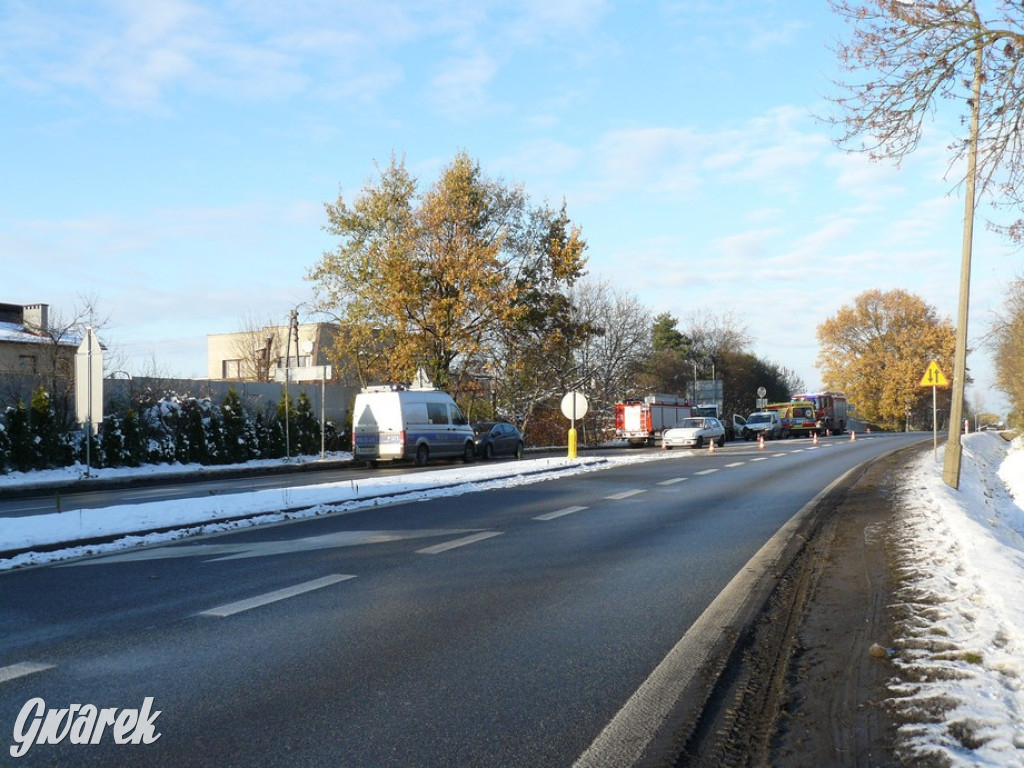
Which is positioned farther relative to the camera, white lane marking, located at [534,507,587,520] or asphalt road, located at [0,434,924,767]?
white lane marking, located at [534,507,587,520]

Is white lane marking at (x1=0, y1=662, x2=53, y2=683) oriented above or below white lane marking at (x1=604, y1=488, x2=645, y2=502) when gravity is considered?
above

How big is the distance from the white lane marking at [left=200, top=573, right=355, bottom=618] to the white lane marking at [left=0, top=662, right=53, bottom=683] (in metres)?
1.43

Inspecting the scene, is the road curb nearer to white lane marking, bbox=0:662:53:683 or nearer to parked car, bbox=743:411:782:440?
white lane marking, bbox=0:662:53:683

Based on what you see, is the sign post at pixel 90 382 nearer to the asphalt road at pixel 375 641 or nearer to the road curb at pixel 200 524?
the road curb at pixel 200 524

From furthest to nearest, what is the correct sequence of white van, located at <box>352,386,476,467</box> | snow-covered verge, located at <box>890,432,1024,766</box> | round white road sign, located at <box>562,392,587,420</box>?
round white road sign, located at <box>562,392,587,420</box> → white van, located at <box>352,386,476,467</box> → snow-covered verge, located at <box>890,432,1024,766</box>

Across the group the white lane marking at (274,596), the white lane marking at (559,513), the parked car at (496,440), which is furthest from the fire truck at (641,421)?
the white lane marking at (274,596)

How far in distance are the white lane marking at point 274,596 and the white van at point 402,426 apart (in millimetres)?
19600

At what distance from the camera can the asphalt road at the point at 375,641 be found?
4.04 meters

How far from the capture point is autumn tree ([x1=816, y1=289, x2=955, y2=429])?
3199 inches

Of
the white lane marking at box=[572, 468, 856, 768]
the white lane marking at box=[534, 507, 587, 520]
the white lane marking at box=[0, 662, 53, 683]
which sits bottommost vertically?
the white lane marking at box=[534, 507, 587, 520]

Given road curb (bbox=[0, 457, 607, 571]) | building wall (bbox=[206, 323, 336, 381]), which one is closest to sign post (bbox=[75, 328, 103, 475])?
road curb (bbox=[0, 457, 607, 571])

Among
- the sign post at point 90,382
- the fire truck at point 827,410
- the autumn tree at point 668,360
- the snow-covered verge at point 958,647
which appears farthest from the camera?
the autumn tree at point 668,360

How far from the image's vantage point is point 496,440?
32.2 metres

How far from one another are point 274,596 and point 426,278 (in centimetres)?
2975
